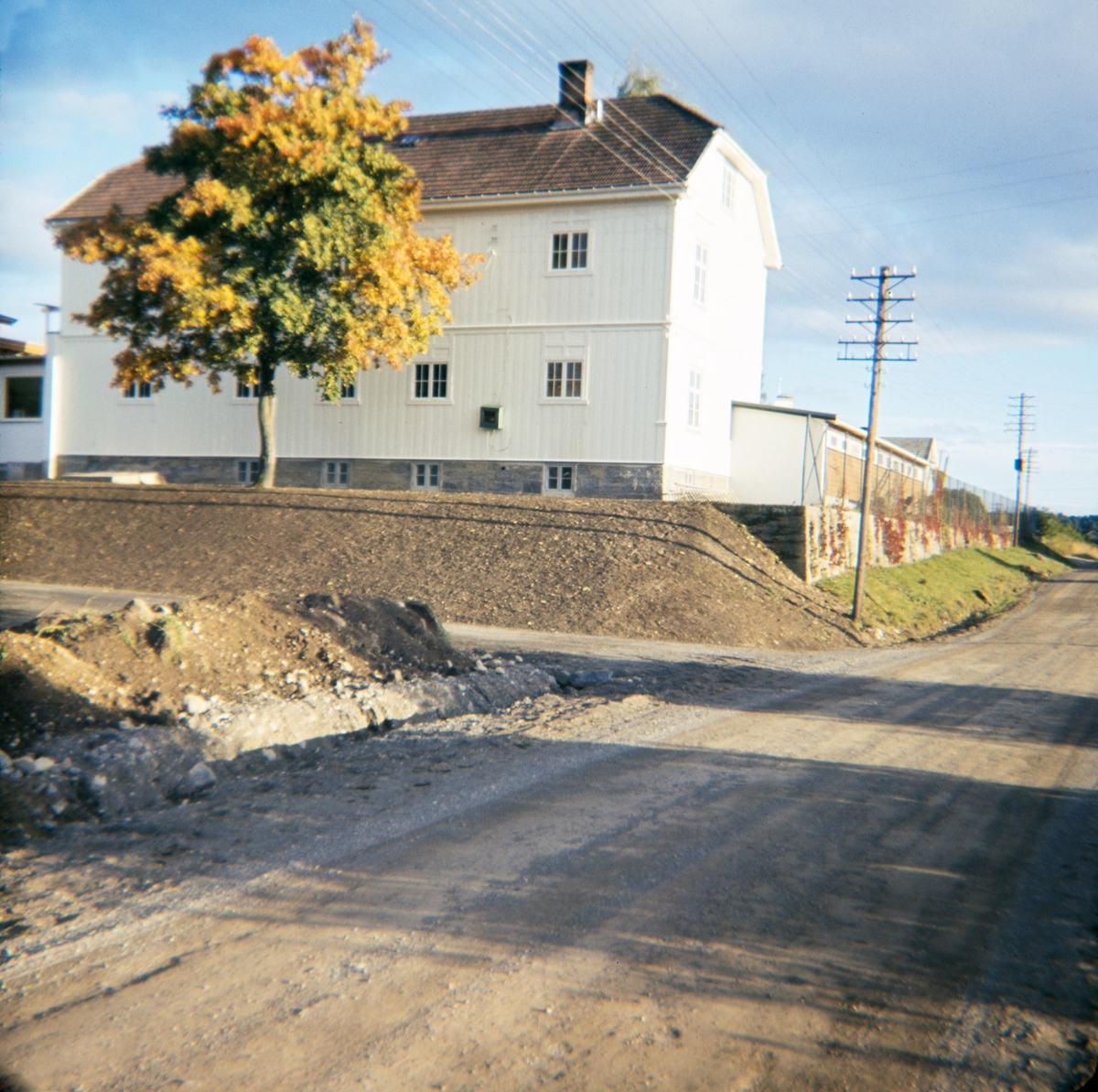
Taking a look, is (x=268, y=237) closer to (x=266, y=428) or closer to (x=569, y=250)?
(x=266, y=428)

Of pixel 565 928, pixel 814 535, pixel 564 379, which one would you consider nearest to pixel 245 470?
pixel 564 379

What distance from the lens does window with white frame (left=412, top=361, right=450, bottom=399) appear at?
89.6ft

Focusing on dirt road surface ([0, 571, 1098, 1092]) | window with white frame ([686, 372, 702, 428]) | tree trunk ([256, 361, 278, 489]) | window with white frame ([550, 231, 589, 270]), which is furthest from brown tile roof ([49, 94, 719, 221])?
dirt road surface ([0, 571, 1098, 1092])

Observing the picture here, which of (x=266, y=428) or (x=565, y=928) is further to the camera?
(x=266, y=428)

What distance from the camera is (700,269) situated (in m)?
26.7

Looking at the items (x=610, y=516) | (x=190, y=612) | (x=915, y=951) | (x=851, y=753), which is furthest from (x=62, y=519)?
(x=915, y=951)

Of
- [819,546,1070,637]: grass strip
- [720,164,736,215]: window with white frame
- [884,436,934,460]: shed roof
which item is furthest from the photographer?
[884,436,934,460]: shed roof

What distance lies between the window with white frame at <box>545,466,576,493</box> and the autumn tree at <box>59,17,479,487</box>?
5.21m

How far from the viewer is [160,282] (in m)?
22.1

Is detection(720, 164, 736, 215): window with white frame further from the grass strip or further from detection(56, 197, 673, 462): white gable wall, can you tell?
the grass strip

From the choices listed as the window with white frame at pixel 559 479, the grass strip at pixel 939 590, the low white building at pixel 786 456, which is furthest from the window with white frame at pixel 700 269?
the grass strip at pixel 939 590

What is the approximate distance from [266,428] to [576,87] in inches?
536

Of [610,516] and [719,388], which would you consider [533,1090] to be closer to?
[610,516]

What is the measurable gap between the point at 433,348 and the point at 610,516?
8.73 metres
